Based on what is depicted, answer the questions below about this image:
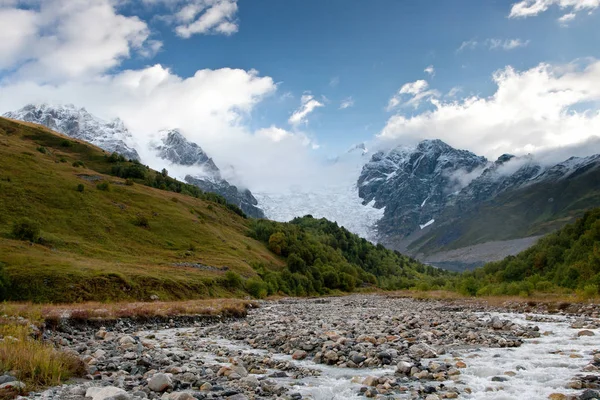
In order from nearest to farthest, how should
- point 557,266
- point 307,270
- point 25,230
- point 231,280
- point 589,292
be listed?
point 589,292, point 25,230, point 557,266, point 231,280, point 307,270

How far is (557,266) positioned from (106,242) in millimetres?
65149

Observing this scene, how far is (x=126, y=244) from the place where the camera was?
6694 centimetres

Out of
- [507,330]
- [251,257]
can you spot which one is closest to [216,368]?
[507,330]

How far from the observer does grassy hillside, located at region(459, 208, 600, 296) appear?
142 ft

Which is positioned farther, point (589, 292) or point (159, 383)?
point (589, 292)

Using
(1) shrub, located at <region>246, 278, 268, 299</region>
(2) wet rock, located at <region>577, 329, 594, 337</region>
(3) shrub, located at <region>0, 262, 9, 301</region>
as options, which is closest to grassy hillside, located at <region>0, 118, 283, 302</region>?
(3) shrub, located at <region>0, 262, 9, 301</region>

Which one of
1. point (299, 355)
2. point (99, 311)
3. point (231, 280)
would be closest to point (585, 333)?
point (299, 355)

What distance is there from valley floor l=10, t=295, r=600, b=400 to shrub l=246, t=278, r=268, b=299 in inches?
1665

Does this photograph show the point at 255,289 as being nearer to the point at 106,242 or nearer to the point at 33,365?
the point at 106,242

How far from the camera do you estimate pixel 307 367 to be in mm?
14562

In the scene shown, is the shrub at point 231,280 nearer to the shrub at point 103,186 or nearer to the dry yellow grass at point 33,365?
the shrub at point 103,186

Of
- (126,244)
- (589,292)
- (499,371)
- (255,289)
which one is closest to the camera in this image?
(499,371)

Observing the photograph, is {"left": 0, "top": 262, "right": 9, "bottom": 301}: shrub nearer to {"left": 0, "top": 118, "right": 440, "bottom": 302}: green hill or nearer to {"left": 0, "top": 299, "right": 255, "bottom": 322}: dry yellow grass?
{"left": 0, "top": 118, "right": 440, "bottom": 302}: green hill

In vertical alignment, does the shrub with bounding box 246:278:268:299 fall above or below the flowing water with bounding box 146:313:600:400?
below
